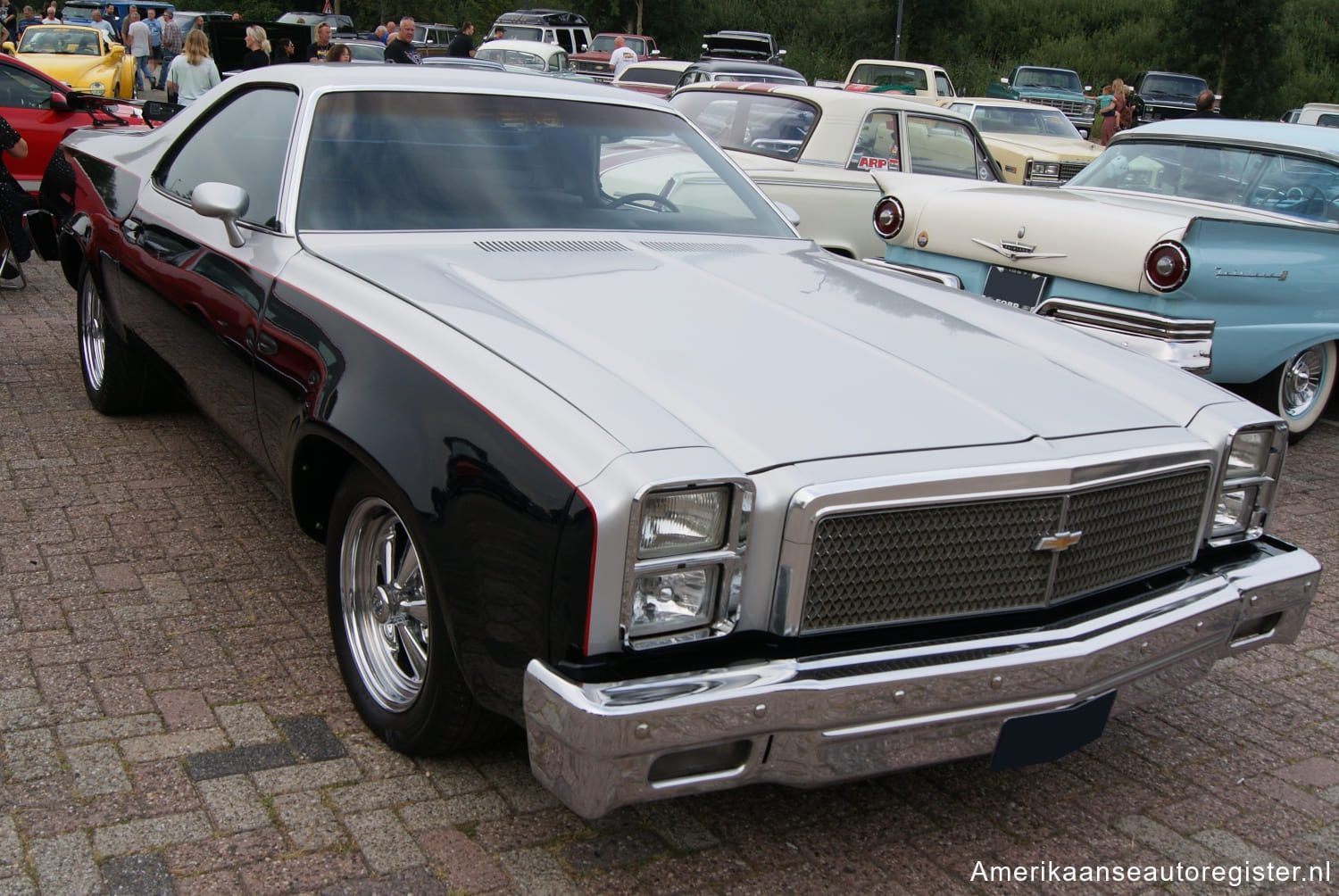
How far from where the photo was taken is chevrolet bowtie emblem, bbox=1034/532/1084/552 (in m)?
2.62

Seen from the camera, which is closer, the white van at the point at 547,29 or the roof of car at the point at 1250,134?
the roof of car at the point at 1250,134

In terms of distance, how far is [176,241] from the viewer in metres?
4.10

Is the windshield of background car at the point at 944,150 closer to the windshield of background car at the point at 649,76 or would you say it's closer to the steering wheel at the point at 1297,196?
the steering wheel at the point at 1297,196

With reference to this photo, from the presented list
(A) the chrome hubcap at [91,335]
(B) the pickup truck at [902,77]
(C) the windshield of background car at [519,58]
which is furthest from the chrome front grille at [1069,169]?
(C) the windshield of background car at [519,58]

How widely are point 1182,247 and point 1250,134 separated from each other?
6.60 feet

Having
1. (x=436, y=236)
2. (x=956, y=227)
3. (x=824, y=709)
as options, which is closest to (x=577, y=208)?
(x=436, y=236)

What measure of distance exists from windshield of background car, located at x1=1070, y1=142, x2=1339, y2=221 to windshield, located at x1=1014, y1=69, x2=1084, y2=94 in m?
23.1

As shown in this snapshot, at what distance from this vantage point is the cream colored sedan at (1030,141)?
13.8 m

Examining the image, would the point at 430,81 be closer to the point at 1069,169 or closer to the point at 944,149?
the point at 944,149

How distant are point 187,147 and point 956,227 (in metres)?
3.82

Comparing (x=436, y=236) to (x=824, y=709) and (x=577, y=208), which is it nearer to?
(x=577, y=208)

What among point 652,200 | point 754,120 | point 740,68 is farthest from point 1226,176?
point 740,68

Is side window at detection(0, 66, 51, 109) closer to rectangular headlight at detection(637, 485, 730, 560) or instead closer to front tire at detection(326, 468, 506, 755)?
front tire at detection(326, 468, 506, 755)

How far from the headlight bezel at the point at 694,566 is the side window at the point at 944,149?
6913 mm
